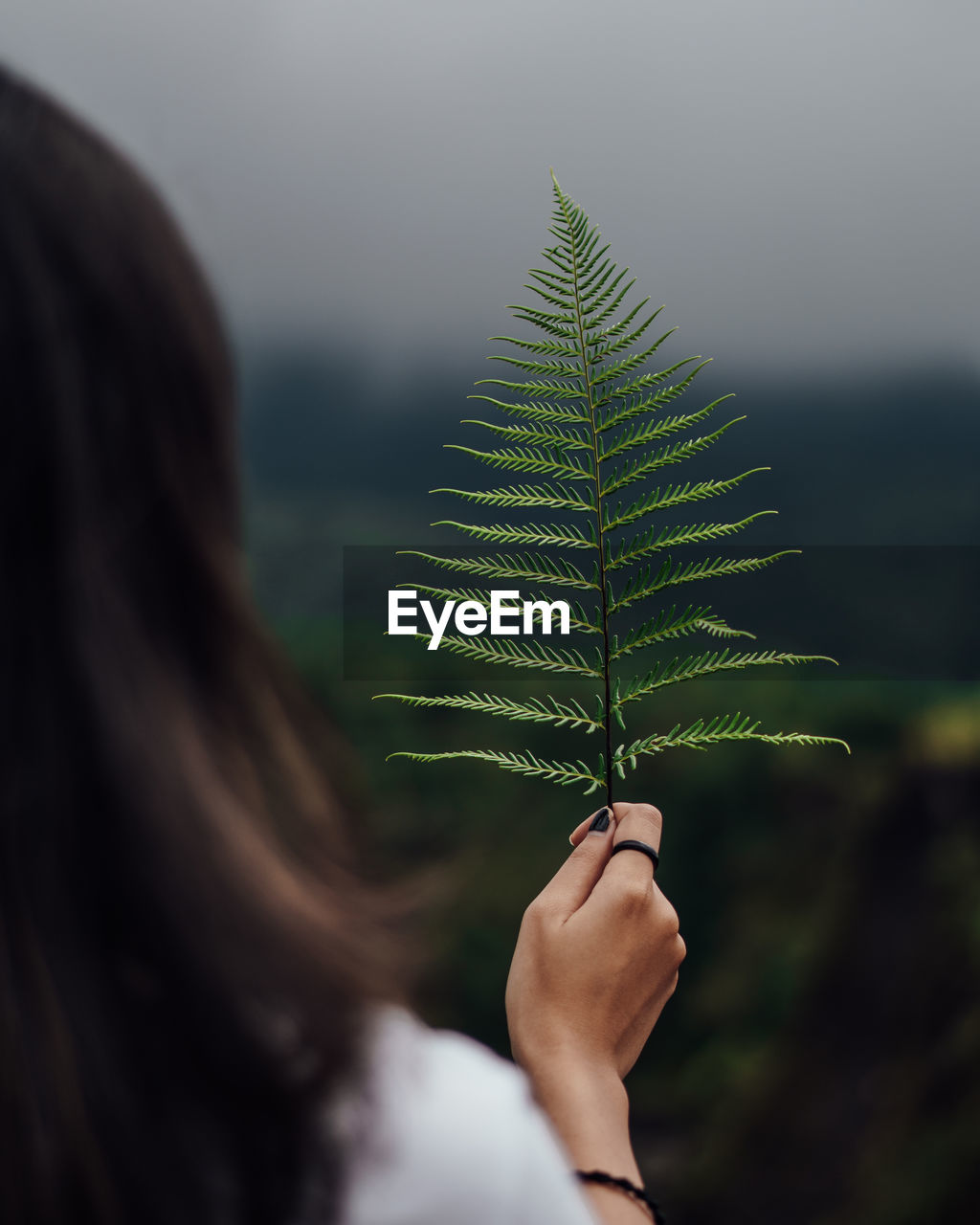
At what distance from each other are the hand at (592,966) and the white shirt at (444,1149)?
0.15 m

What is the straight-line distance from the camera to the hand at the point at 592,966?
20.5 inches

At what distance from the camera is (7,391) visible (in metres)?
0.33

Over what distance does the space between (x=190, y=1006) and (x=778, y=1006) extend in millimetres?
8463

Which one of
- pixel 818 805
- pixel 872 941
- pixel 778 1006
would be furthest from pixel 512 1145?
pixel 818 805

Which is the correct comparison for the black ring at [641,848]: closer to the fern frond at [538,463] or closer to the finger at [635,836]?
the finger at [635,836]

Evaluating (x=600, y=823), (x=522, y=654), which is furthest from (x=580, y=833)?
(x=522, y=654)

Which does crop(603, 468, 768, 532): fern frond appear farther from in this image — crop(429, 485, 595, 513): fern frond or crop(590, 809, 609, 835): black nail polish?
crop(590, 809, 609, 835): black nail polish

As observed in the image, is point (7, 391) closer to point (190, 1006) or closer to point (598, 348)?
point (190, 1006)

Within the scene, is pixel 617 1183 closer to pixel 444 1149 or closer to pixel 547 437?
pixel 444 1149

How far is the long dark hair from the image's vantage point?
0.33 metres

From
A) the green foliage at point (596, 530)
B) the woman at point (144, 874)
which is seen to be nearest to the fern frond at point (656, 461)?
the green foliage at point (596, 530)

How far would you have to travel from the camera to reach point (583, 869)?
0.58 metres

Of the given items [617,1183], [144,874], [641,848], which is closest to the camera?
[144,874]
